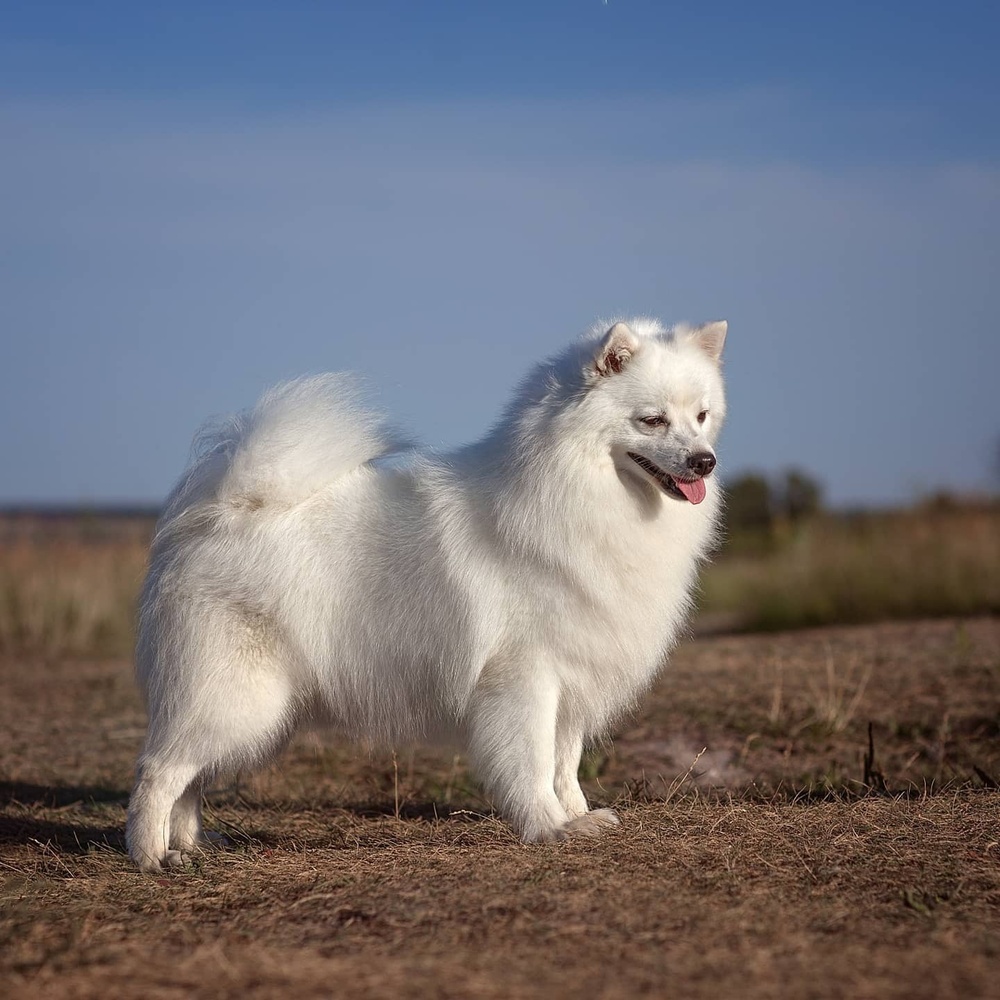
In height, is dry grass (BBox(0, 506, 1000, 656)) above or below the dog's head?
below

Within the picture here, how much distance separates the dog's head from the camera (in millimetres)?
4098

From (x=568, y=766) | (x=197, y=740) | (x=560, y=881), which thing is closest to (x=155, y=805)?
(x=197, y=740)

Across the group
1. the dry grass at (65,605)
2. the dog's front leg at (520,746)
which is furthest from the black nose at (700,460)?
the dry grass at (65,605)

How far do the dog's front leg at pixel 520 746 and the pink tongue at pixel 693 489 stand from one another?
82cm

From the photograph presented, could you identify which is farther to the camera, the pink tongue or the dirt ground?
the pink tongue

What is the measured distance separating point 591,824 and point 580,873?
592 millimetres

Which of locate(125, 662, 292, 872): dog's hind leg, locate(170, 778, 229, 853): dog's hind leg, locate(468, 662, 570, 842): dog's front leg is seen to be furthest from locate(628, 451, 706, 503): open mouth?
locate(170, 778, 229, 853): dog's hind leg

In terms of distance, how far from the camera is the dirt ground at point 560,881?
2.67 metres

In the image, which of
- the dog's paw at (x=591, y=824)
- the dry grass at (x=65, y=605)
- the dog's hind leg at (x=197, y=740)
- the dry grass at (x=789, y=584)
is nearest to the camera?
the dog's paw at (x=591, y=824)

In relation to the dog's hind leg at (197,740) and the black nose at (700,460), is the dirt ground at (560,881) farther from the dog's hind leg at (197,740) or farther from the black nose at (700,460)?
the black nose at (700,460)

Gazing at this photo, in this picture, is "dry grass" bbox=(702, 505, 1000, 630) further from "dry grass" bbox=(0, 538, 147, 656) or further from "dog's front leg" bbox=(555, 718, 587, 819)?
"dog's front leg" bbox=(555, 718, 587, 819)

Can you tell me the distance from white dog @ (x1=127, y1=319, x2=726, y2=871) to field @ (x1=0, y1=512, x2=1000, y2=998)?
37 cm

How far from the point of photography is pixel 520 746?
4.09 metres

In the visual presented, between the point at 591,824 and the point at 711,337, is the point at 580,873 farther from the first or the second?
the point at 711,337
